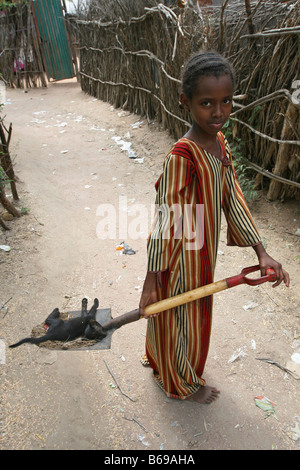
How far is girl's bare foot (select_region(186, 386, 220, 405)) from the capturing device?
182 cm

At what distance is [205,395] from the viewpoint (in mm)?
1835

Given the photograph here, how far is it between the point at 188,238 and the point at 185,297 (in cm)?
24

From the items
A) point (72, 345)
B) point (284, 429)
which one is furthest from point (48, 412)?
point (284, 429)

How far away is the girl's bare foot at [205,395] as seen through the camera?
5.97ft

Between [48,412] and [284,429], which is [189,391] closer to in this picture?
[284,429]

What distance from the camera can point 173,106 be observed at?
4.84 m

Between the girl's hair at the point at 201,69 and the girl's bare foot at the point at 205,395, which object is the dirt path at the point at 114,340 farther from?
the girl's hair at the point at 201,69

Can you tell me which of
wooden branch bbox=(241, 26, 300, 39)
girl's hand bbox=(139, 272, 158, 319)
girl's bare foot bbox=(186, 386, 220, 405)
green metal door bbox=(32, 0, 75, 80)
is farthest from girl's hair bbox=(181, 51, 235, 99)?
green metal door bbox=(32, 0, 75, 80)

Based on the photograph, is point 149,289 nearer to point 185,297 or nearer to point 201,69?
point 185,297

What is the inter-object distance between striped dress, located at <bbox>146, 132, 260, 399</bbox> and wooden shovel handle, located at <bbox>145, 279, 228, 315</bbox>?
0.22 feet

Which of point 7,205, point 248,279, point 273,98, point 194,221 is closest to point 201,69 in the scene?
point 194,221

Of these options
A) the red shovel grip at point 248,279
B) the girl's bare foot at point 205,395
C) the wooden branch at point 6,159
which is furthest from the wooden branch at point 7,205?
the red shovel grip at point 248,279

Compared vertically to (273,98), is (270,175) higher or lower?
lower

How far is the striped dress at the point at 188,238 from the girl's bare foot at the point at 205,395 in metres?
0.13
